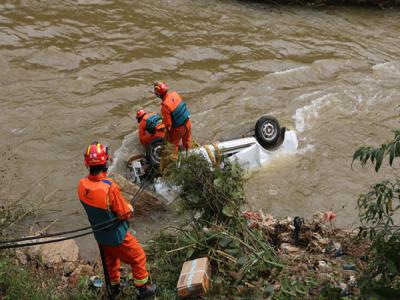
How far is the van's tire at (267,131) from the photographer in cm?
841

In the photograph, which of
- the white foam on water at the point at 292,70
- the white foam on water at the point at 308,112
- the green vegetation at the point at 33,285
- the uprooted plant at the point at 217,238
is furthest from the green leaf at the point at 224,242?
the white foam on water at the point at 292,70

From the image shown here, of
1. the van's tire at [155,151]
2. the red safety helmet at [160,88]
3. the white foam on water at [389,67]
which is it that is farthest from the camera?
the white foam on water at [389,67]

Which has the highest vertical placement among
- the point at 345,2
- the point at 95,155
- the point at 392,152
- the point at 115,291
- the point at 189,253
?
the point at 345,2

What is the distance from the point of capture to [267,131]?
847 cm

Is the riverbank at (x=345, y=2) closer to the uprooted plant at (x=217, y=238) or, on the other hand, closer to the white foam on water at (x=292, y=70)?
the white foam on water at (x=292, y=70)

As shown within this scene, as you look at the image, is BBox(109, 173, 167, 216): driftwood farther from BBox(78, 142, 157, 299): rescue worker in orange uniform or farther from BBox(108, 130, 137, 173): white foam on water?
BBox(78, 142, 157, 299): rescue worker in orange uniform

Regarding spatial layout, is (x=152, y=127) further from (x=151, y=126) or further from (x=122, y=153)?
(x=122, y=153)

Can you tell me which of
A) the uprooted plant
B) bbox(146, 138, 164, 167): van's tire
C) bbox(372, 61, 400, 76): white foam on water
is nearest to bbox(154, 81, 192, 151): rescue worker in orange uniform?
bbox(146, 138, 164, 167): van's tire

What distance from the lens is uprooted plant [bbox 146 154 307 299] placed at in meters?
4.97

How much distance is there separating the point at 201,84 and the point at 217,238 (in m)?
6.44

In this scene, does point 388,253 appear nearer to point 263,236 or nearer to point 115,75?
point 263,236

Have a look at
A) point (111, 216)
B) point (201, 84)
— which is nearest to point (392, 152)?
point (111, 216)

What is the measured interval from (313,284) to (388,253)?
1.22 metres

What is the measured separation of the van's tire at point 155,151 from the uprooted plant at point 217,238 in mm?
2236
